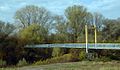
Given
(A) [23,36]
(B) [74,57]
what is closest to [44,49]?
(A) [23,36]

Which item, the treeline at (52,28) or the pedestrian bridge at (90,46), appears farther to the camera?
the treeline at (52,28)

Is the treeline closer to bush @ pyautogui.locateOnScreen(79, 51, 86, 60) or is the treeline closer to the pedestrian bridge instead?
the pedestrian bridge

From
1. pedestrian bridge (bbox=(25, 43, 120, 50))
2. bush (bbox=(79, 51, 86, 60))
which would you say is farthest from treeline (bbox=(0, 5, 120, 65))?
bush (bbox=(79, 51, 86, 60))

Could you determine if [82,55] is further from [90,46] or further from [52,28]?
[52,28]

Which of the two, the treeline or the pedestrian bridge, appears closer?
the pedestrian bridge

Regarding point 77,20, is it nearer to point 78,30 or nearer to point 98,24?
point 78,30

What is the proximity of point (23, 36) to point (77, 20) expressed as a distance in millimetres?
13592

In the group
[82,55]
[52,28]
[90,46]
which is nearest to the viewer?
[82,55]

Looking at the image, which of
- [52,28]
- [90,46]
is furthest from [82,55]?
[52,28]

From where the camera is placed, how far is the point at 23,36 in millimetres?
60906

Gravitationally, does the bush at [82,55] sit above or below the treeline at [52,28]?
below

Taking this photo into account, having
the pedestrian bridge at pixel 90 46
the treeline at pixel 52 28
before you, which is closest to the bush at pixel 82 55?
the pedestrian bridge at pixel 90 46

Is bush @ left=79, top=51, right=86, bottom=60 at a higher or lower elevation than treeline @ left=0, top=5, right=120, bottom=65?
lower

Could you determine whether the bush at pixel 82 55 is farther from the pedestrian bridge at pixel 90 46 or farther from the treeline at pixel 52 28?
the treeline at pixel 52 28
